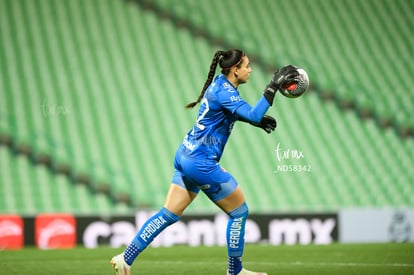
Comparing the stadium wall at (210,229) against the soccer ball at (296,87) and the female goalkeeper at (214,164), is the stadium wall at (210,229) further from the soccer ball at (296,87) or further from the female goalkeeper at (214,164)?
the soccer ball at (296,87)

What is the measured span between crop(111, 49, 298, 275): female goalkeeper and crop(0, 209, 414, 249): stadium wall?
530 centimetres

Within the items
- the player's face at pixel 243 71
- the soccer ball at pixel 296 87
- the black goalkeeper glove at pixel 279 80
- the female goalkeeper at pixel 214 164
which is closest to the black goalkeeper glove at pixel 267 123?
the female goalkeeper at pixel 214 164

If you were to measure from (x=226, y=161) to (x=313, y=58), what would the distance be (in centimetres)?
348

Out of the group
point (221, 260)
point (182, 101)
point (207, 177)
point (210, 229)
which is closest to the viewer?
point (207, 177)

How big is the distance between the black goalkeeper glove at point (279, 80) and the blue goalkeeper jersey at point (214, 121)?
0.19 metres

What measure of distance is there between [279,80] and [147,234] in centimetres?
156

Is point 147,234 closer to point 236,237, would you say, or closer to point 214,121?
point 236,237

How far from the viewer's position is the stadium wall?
11047mm

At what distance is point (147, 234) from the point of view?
6008 millimetres

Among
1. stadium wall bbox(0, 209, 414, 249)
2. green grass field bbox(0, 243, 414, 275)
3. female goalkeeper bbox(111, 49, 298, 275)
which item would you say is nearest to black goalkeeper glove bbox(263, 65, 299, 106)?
female goalkeeper bbox(111, 49, 298, 275)

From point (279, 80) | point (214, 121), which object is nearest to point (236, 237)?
point (214, 121)

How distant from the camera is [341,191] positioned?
44.2 feet

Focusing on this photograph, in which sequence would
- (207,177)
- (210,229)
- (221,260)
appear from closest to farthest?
(207,177) → (221,260) → (210,229)

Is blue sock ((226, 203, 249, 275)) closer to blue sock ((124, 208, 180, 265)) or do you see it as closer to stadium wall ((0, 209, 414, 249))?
blue sock ((124, 208, 180, 265))
